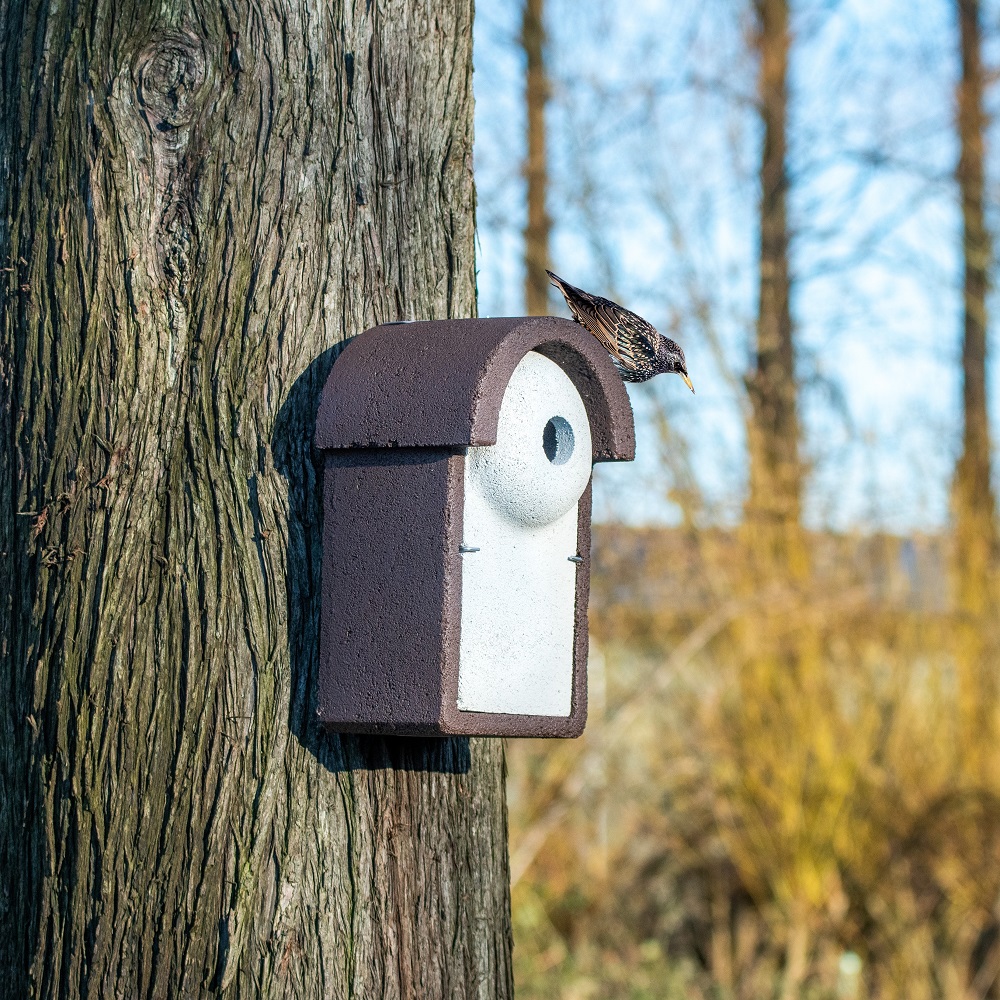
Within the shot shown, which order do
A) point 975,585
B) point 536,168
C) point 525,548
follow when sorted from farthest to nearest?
point 536,168 < point 975,585 < point 525,548

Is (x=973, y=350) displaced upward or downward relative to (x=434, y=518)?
upward

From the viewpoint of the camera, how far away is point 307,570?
1.83m

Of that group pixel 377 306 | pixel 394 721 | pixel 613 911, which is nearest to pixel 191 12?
pixel 377 306

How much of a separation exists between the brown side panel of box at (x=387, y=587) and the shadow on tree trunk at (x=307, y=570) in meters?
0.03

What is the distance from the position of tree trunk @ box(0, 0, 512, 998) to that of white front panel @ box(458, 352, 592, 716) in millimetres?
176

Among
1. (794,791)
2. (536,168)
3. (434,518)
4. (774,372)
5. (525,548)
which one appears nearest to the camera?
(434,518)

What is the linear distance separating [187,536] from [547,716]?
0.58 metres

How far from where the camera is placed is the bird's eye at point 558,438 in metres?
1.94

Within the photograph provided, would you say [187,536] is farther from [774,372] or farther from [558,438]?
[774,372]

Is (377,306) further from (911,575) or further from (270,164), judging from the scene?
(911,575)

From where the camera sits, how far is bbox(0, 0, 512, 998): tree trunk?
68.7 inches

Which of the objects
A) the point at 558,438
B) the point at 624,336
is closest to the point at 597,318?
the point at 624,336

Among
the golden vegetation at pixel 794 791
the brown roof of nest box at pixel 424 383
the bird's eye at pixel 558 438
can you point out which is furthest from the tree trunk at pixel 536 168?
the brown roof of nest box at pixel 424 383

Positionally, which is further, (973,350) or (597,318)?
(973,350)
